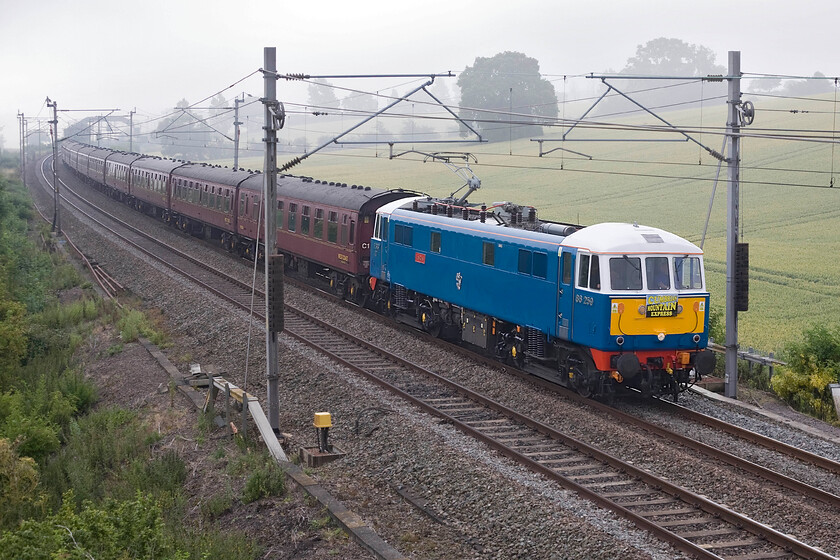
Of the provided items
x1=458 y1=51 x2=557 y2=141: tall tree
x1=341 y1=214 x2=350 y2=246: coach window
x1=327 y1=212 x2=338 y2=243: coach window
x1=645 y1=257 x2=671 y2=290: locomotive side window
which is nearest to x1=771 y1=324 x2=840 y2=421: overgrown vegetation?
x1=645 y1=257 x2=671 y2=290: locomotive side window

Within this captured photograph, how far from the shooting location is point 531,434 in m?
14.4

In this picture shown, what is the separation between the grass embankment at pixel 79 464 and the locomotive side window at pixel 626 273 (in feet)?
22.4

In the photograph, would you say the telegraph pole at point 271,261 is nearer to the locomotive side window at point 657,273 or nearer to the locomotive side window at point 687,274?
the locomotive side window at point 657,273

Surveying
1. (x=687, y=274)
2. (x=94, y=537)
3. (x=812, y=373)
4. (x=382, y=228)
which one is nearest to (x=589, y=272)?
(x=687, y=274)

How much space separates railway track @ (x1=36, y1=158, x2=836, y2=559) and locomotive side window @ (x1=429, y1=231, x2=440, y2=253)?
282 centimetres

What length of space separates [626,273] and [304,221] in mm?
15767

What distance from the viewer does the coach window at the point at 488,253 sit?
18891mm

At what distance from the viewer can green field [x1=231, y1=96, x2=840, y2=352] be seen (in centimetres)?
2944

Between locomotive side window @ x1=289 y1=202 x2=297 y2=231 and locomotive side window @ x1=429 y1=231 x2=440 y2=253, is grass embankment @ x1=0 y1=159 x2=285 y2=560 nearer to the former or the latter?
locomotive side window @ x1=289 y1=202 x2=297 y2=231

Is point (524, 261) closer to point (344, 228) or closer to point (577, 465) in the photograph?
point (577, 465)

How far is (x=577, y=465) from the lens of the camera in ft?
42.5

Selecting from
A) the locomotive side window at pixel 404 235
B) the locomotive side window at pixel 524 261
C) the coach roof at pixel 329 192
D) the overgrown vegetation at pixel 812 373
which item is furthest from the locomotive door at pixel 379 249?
the overgrown vegetation at pixel 812 373

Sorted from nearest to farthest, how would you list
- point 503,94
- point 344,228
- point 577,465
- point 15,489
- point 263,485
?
point 263,485, point 15,489, point 577,465, point 344,228, point 503,94

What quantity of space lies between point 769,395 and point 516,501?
9089 mm
